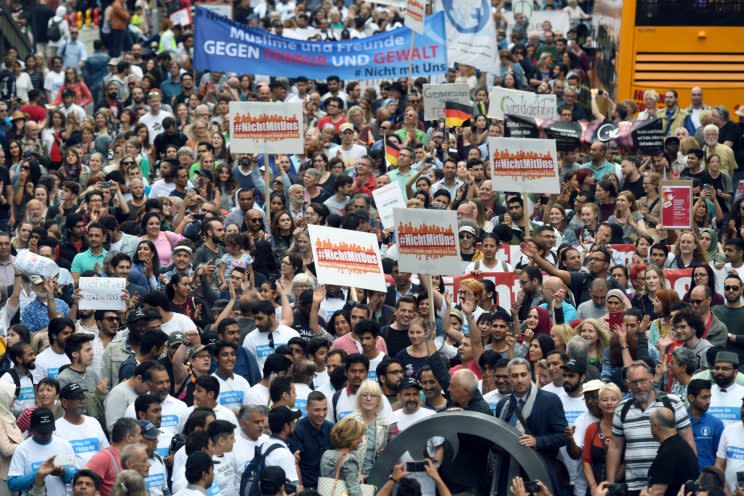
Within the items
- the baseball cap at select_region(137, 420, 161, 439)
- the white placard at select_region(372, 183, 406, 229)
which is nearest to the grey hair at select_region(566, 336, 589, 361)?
the baseball cap at select_region(137, 420, 161, 439)

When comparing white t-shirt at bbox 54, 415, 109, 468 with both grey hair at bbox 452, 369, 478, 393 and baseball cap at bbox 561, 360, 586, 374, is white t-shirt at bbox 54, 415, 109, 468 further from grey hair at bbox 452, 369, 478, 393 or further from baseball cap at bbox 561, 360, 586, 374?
baseball cap at bbox 561, 360, 586, 374

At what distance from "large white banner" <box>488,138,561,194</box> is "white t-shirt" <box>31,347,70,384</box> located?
532 cm

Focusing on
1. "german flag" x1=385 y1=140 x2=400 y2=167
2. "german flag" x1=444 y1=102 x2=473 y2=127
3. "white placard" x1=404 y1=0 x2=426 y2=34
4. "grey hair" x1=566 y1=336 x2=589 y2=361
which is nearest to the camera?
"grey hair" x1=566 y1=336 x2=589 y2=361

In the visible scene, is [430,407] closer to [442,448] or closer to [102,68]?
[442,448]

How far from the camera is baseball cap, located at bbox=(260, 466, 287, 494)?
1081 centimetres

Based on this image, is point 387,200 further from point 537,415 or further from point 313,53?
point 313,53

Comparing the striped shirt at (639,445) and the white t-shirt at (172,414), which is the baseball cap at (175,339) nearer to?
the white t-shirt at (172,414)

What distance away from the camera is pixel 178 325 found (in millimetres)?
14523

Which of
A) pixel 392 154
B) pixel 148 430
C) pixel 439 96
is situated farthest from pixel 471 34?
pixel 148 430

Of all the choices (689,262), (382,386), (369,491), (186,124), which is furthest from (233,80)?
(369,491)

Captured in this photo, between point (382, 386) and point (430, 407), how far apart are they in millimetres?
517

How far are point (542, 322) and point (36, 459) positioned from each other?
466 cm

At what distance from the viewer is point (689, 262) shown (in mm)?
16547

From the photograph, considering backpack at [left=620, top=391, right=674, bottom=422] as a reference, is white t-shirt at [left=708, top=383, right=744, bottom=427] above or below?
below
